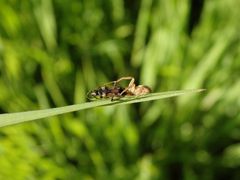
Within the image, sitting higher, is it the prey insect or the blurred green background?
the blurred green background

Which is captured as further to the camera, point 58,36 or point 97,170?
point 58,36

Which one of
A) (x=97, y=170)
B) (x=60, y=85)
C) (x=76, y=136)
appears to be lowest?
(x=97, y=170)

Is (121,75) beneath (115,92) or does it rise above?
above

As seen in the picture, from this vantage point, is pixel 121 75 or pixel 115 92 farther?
pixel 121 75

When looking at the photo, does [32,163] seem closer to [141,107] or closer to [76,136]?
[76,136]

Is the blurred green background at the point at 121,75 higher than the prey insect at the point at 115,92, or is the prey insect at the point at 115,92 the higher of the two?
the blurred green background at the point at 121,75

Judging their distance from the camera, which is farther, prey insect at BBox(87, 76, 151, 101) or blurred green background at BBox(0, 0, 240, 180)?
blurred green background at BBox(0, 0, 240, 180)

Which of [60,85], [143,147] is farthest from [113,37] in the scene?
[143,147]

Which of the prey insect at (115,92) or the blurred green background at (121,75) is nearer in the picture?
the prey insect at (115,92)
